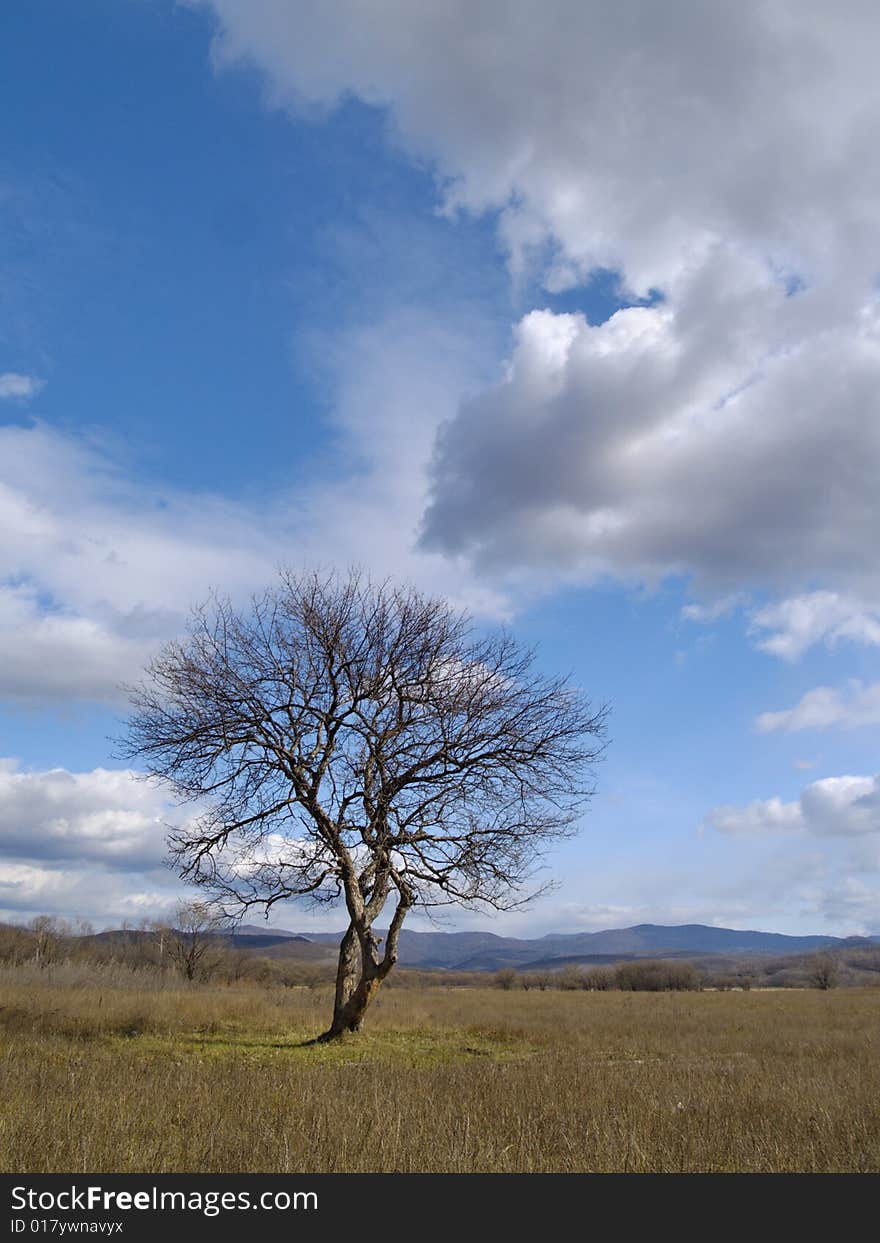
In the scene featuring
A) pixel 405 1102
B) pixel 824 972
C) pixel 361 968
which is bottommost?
pixel 824 972

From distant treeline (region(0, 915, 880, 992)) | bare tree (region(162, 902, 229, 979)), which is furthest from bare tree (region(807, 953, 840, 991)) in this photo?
bare tree (region(162, 902, 229, 979))

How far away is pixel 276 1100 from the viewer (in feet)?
28.3

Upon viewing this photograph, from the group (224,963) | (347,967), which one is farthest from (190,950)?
(347,967)

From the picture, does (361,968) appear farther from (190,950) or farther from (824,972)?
(824,972)

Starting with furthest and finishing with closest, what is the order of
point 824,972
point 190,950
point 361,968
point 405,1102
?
1. point 824,972
2. point 190,950
3. point 361,968
4. point 405,1102

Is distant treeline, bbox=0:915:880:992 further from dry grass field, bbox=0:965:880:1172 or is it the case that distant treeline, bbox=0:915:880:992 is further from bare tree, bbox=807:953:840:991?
dry grass field, bbox=0:965:880:1172

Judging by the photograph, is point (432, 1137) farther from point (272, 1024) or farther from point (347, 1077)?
point (272, 1024)

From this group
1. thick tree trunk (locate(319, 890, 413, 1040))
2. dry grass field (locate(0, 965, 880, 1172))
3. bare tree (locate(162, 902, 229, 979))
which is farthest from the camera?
bare tree (locate(162, 902, 229, 979))

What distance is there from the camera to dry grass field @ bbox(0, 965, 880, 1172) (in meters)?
6.29

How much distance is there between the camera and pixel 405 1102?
8602 millimetres

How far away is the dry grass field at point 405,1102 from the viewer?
629 cm

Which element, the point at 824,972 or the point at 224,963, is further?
the point at 824,972

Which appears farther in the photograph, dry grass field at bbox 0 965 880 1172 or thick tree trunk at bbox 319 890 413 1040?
thick tree trunk at bbox 319 890 413 1040

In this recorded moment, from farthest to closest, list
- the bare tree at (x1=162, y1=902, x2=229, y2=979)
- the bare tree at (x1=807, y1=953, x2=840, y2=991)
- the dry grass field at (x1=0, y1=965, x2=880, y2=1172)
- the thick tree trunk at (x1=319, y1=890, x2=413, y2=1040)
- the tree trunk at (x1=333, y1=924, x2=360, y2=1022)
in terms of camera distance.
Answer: the bare tree at (x1=807, y1=953, x2=840, y2=991), the bare tree at (x1=162, y1=902, x2=229, y2=979), the tree trunk at (x1=333, y1=924, x2=360, y2=1022), the thick tree trunk at (x1=319, y1=890, x2=413, y2=1040), the dry grass field at (x1=0, y1=965, x2=880, y2=1172)
